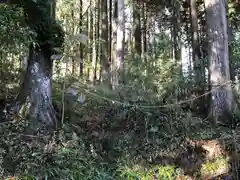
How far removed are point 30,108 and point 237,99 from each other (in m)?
5.61

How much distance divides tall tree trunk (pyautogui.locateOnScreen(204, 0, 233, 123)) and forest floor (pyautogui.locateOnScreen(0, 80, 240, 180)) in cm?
61

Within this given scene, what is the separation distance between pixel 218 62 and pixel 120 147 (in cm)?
352

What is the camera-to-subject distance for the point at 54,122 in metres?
7.39

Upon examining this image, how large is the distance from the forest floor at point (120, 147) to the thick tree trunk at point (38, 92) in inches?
13.5

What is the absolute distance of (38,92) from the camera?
24.2 feet

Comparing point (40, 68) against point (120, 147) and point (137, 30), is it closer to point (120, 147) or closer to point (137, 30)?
point (120, 147)

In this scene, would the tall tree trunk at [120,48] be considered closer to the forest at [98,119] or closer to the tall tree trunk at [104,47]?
the forest at [98,119]

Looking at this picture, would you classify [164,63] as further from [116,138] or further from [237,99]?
[116,138]

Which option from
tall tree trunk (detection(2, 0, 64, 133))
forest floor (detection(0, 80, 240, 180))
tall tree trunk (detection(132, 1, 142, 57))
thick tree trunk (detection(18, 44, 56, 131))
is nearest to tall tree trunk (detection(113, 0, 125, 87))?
tall tree trunk (detection(132, 1, 142, 57))

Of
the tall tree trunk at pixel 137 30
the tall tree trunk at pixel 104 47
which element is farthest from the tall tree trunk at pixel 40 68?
the tall tree trunk at pixel 137 30

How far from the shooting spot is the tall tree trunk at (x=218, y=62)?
8609mm

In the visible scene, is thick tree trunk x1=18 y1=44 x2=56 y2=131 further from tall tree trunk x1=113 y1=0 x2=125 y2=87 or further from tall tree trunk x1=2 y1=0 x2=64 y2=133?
tall tree trunk x1=113 y1=0 x2=125 y2=87

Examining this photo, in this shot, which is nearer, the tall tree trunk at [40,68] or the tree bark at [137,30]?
the tall tree trunk at [40,68]

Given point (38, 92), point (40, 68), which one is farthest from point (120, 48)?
point (38, 92)
